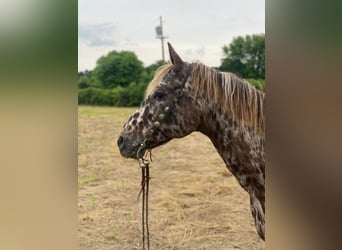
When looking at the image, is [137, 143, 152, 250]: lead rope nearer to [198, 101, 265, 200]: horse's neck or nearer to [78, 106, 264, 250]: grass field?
[78, 106, 264, 250]: grass field

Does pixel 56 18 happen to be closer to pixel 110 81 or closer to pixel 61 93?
pixel 61 93

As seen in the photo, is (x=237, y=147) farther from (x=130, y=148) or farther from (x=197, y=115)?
(x=130, y=148)

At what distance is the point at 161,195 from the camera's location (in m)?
1.35

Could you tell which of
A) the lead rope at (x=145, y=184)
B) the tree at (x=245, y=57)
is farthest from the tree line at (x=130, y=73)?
the lead rope at (x=145, y=184)

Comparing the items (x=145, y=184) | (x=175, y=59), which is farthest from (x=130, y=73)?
(x=145, y=184)

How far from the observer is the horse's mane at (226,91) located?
4.20 feet

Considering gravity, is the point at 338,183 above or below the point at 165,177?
above

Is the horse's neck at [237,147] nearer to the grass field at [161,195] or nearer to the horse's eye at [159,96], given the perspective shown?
the grass field at [161,195]

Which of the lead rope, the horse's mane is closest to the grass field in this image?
the lead rope

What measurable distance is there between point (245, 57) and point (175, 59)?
25 centimetres

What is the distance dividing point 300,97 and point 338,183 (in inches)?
6.4

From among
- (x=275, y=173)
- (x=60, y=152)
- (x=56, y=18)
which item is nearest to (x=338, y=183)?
(x=275, y=173)

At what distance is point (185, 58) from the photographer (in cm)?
131

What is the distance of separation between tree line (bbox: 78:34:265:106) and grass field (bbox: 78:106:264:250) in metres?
0.05
